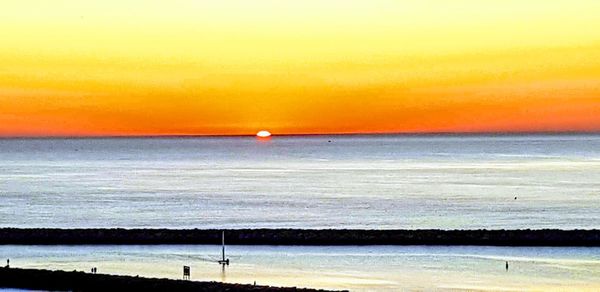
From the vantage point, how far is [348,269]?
36.8 metres

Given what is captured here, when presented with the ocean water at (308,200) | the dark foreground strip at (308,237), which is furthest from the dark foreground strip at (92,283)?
the ocean water at (308,200)

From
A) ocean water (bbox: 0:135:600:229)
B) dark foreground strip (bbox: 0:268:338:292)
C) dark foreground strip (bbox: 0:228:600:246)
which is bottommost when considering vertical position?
dark foreground strip (bbox: 0:268:338:292)

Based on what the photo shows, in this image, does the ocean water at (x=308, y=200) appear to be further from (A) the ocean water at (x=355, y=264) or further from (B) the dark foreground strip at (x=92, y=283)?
(B) the dark foreground strip at (x=92, y=283)


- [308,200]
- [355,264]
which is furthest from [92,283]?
[308,200]

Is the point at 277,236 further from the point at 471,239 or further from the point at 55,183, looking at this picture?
the point at 55,183

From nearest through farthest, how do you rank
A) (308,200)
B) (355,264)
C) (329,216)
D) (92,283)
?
(92,283) < (355,264) < (329,216) < (308,200)

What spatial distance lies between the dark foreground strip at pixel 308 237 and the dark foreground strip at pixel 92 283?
1343 centimetres

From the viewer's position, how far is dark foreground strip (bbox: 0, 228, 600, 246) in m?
45.0

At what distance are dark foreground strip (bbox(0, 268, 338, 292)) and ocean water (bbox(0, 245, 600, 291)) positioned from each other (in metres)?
3.19

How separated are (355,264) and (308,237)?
7.73 m

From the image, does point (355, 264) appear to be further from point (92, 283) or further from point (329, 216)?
point (329, 216)

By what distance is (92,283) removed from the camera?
103ft

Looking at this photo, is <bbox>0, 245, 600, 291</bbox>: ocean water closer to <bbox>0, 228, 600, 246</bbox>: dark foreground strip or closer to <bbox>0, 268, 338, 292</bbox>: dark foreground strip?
<bbox>0, 228, 600, 246</bbox>: dark foreground strip

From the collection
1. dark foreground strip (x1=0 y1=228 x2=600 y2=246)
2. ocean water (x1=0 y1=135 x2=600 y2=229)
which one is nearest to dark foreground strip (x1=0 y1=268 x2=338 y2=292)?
dark foreground strip (x1=0 y1=228 x2=600 y2=246)
